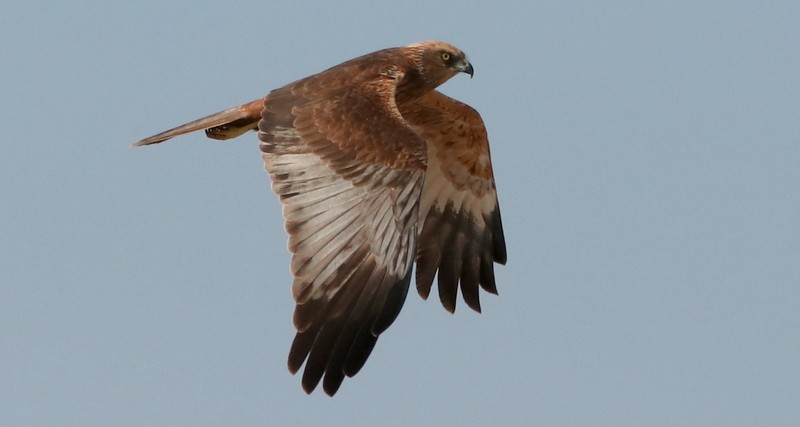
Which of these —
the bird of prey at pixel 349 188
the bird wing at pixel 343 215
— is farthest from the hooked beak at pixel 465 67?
the bird wing at pixel 343 215

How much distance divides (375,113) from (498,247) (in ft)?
8.70

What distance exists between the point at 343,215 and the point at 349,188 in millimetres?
254

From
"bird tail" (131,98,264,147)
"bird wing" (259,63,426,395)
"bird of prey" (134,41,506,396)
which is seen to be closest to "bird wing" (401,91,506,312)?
"bird of prey" (134,41,506,396)

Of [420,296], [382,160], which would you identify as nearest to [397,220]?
[382,160]

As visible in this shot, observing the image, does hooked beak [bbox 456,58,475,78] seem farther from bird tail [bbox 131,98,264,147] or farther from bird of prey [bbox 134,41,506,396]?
bird tail [bbox 131,98,264,147]

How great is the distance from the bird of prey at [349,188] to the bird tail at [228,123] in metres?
0.01

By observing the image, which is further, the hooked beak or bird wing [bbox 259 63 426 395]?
the hooked beak

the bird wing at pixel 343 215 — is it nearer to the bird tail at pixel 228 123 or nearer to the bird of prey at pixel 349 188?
the bird of prey at pixel 349 188

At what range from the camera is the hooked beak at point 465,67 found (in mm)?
12742

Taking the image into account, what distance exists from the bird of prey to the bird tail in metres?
0.01

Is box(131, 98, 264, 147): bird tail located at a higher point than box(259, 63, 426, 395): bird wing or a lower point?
higher

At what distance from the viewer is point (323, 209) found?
408 inches

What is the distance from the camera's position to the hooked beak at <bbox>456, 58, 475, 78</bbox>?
12742 mm

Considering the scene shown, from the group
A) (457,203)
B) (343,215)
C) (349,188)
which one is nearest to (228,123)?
(349,188)
